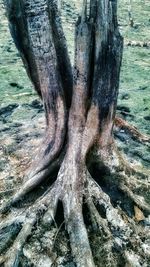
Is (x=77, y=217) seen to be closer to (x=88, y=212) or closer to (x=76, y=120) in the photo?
(x=88, y=212)

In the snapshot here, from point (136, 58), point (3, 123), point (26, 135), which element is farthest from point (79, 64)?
point (136, 58)

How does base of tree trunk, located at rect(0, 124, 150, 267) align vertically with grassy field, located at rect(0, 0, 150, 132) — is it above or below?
above

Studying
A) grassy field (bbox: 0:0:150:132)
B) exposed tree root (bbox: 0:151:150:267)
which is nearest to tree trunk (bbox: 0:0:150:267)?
exposed tree root (bbox: 0:151:150:267)

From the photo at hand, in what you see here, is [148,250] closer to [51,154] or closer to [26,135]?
[51,154]

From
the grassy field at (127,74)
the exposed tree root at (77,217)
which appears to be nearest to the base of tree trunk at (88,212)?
the exposed tree root at (77,217)

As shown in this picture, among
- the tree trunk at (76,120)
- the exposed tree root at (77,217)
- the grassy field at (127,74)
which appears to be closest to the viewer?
the exposed tree root at (77,217)

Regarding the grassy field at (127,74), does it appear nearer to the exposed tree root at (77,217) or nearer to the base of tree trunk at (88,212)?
the base of tree trunk at (88,212)

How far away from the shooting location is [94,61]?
395 centimetres

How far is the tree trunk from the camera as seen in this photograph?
12.4ft

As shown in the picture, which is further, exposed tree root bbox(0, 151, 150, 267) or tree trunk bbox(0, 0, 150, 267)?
tree trunk bbox(0, 0, 150, 267)

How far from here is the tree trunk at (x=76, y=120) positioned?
3781mm

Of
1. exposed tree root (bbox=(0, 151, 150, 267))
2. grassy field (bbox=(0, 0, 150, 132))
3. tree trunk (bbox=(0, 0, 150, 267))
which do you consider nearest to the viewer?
exposed tree root (bbox=(0, 151, 150, 267))

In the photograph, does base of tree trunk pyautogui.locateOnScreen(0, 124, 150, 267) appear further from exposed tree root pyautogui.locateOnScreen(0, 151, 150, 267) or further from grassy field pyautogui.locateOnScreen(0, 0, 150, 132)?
grassy field pyautogui.locateOnScreen(0, 0, 150, 132)

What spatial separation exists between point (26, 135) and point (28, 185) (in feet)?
5.67
